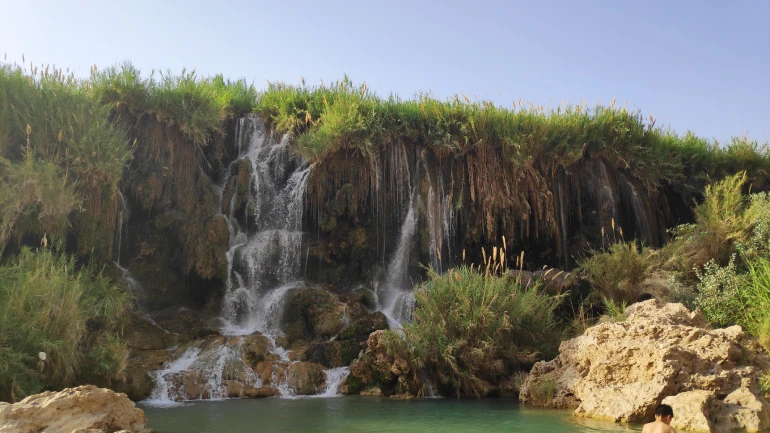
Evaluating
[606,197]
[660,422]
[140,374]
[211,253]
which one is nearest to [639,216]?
[606,197]

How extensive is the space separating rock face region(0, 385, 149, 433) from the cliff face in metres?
6.00

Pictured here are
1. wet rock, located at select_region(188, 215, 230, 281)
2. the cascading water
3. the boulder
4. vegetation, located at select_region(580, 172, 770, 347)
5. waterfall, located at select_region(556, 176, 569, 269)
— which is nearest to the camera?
vegetation, located at select_region(580, 172, 770, 347)

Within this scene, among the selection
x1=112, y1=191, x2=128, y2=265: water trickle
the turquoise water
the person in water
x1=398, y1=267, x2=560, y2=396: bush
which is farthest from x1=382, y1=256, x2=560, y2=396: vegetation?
x1=112, y1=191, x2=128, y2=265: water trickle

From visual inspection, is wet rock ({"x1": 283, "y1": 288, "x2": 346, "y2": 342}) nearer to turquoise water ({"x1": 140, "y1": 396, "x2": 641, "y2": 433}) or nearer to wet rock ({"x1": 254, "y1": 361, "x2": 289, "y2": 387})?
wet rock ({"x1": 254, "y1": 361, "x2": 289, "y2": 387})

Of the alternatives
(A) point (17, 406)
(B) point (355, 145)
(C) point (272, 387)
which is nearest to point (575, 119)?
(B) point (355, 145)

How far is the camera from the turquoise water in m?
6.50

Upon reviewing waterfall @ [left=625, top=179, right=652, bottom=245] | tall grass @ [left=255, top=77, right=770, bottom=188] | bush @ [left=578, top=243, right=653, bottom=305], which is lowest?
bush @ [left=578, top=243, right=653, bottom=305]

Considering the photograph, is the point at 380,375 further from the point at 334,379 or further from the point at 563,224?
the point at 563,224

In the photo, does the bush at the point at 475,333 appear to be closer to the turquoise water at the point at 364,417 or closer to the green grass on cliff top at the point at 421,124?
the turquoise water at the point at 364,417

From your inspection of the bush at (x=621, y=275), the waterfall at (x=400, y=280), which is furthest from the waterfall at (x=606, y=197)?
the waterfall at (x=400, y=280)

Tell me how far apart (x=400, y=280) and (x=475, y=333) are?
401 centimetres

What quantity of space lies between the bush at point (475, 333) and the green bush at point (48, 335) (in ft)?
14.1

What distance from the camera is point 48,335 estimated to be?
309 inches

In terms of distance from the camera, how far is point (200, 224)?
1270cm
